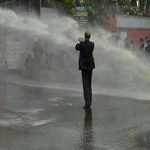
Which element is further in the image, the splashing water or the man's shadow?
the splashing water

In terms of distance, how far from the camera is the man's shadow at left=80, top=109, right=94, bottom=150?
8008mm

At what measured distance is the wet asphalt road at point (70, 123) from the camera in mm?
8117

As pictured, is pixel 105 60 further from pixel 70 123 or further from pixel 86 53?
pixel 70 123

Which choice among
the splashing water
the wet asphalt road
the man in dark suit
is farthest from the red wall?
the man in dark suit

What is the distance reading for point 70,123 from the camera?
9.75 metres

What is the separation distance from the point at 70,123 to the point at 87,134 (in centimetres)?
93

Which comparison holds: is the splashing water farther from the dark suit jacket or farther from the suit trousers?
the dark suit jacket

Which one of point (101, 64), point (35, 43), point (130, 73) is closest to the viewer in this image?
point (130, 73)

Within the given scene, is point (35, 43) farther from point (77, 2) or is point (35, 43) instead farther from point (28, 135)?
point (28, 135)

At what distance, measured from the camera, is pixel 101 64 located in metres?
17.8

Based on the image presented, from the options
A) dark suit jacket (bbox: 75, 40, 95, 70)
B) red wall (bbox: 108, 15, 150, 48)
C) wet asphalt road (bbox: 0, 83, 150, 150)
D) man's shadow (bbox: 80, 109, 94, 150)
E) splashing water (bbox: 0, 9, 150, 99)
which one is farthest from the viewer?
red wall (bbox: 108, 15, 150, 48)

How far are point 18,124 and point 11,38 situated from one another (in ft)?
40.1

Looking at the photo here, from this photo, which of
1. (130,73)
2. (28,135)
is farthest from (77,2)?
(28,135)

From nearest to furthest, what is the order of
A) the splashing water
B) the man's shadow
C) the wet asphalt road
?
the man's shadow → the wet asphalt road → the splashing water
